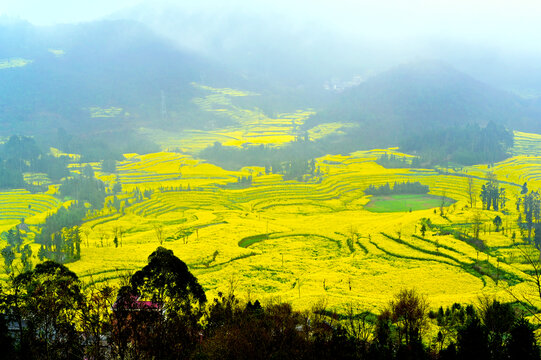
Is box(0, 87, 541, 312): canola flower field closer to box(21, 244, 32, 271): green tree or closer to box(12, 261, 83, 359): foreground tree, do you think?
box(12, 261, 83, 359): foreground tree

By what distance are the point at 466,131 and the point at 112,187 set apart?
129248mm

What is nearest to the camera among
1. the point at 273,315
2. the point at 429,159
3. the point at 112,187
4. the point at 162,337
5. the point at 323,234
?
the point at 162,337

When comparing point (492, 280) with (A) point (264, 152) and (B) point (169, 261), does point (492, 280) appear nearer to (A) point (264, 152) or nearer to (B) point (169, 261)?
(B) point (169, 261)

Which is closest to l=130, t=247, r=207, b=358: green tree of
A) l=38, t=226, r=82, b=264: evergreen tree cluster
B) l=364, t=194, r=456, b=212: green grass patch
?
l=38, t=226, r=82, b=264: evergreen tree cluster

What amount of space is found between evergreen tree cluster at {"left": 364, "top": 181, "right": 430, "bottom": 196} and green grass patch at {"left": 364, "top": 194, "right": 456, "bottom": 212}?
8.04 ft

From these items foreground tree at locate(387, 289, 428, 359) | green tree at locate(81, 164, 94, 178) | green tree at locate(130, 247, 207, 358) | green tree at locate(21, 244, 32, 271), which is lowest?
foreground tree at locate(387, 289, 428, 359)

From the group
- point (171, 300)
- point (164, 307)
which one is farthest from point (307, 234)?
point (164, 307)

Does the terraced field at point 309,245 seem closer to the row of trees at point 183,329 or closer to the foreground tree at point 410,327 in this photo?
the foreground tree at point 410,327

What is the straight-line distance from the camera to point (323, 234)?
69688mm

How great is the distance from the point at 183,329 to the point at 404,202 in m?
84.7

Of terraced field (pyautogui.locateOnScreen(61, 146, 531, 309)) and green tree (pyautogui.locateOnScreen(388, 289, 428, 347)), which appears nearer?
green tree (pyautogui.locateOnScreen(388, 289, 428, 347))

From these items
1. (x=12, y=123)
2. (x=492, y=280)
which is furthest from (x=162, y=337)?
(x=12, y=123)

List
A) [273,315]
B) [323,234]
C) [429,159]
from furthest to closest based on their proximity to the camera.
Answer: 1. [429,159]
2. [323,234]
3. [273,315]

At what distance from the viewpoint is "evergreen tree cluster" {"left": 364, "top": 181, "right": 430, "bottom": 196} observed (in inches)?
4377
